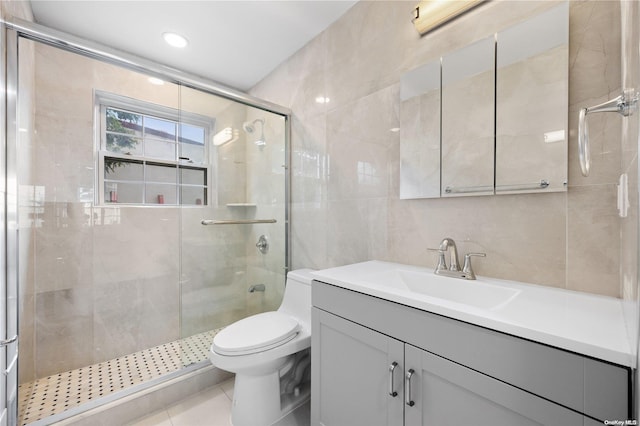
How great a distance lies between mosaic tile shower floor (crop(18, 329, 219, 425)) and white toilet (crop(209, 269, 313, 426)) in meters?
0.61

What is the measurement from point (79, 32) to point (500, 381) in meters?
3.01

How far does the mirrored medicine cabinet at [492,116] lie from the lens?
3.31ft

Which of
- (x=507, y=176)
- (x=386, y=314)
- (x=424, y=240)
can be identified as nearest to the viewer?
(x=386, y=314)

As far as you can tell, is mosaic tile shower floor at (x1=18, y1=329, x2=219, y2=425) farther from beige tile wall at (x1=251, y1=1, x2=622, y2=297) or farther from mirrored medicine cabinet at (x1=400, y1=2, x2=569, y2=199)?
mirrored medicine cabinet at (x1=400, y1=2, x2=569, y2=199)

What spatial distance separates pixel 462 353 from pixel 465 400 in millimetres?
131

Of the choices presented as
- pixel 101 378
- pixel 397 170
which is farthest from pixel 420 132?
pixel 101 378

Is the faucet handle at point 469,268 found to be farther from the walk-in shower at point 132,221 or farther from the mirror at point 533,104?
the walk-in shower at point 132,221

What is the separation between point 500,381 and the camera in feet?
2.31

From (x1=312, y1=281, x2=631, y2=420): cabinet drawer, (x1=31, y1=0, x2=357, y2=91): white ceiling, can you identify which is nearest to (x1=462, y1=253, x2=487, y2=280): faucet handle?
(x1=312, y1=281, x2=631, y2=420): cabinet drawer

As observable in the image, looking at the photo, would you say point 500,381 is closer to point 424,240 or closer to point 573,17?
point 424,240

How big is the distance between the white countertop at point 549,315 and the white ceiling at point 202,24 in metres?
1.75

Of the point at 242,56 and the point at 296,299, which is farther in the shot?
the point at 242,56

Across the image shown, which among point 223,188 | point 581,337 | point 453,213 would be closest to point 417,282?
point 453,213

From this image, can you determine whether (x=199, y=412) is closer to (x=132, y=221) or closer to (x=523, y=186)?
(x=132, y=221)
